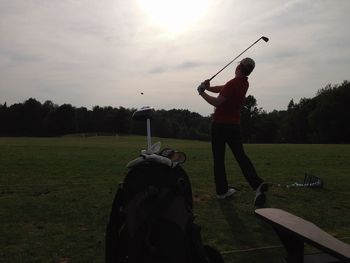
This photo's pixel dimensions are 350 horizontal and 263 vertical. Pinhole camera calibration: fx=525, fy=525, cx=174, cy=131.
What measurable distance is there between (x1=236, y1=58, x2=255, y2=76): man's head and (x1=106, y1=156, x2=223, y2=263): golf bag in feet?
16.4

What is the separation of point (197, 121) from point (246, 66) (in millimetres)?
115611

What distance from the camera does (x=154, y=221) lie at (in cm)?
407

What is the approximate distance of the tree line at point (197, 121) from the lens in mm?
109812

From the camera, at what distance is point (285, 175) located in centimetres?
1410

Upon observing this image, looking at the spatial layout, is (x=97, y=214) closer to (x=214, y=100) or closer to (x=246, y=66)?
(x=214, y=100)

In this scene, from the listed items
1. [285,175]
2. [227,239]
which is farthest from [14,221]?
[285,175]

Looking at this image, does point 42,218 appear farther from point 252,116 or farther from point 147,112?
point 252,116

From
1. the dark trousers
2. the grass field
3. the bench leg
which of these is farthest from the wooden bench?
the dark trousers

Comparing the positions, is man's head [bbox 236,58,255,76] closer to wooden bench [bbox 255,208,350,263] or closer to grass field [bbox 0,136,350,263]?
grass field [bbox 0,136,350,263]

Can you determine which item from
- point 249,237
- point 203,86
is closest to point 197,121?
point 203,86

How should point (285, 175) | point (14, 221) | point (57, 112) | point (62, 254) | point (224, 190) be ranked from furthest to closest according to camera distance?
point (57, 112)
point (285, 175)
point (224, 190)
point (14, 221)
point (62, 254)

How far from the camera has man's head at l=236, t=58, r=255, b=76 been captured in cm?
895

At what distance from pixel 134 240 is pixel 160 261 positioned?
10.1 inches

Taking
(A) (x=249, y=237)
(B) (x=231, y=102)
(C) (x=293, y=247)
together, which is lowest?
(A) (x=249, y=237)
